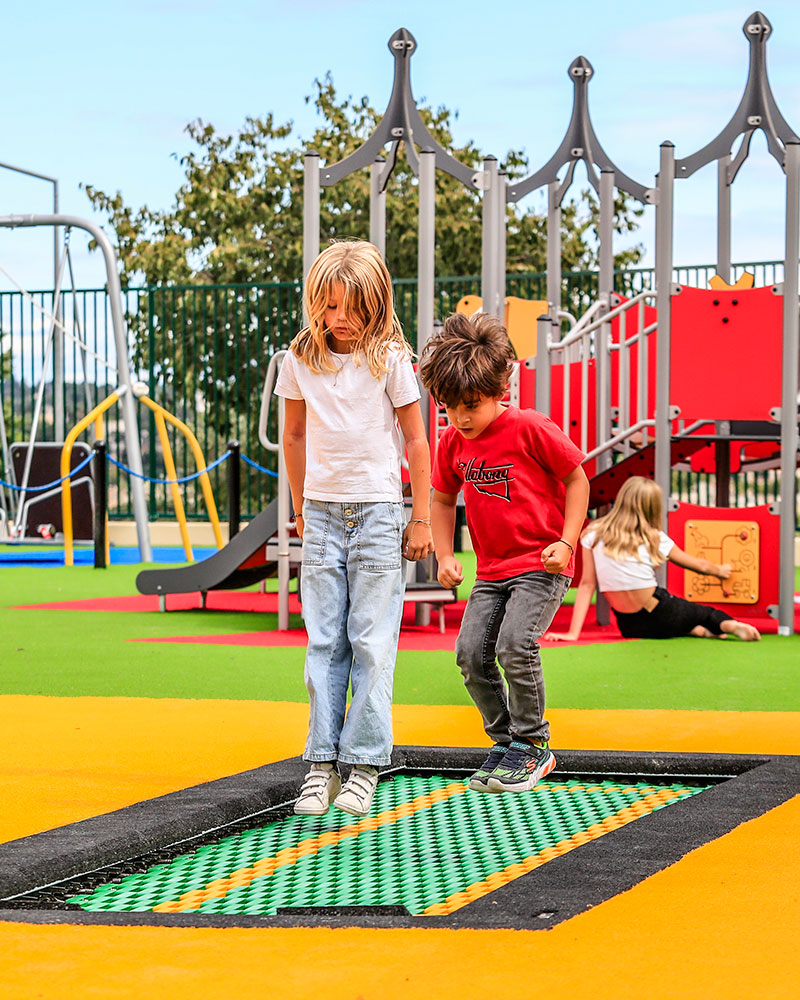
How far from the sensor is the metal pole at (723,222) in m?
10.7

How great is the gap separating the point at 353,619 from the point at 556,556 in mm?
Result: 593

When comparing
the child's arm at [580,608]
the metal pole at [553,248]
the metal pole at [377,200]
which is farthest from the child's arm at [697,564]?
the metal pole at [553,248]

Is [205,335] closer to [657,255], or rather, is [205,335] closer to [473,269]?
[473,269]

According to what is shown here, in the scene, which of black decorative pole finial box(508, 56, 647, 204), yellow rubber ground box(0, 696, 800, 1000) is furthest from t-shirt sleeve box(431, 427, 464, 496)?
black decorative pole finial box(508, 56, 647, 204)

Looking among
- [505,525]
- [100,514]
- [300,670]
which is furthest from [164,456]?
[505,525]

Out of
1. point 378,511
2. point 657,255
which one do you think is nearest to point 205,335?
point 657,255

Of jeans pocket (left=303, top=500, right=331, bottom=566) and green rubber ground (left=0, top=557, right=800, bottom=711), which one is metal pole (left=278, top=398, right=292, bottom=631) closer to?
green rubber ground (left=0, top=557, right=800, bottom=711)

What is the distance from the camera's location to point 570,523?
3.94 m

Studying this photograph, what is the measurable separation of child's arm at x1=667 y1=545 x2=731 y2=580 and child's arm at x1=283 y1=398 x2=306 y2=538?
15.0ft

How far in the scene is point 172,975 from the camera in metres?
2.24

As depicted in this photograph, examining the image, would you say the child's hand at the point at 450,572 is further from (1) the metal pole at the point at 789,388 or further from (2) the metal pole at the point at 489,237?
(2) the metal pole at the point at 489,237

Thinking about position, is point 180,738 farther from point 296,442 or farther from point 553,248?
point 553,248

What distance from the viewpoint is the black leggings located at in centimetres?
786

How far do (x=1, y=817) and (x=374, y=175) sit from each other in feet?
23.3
